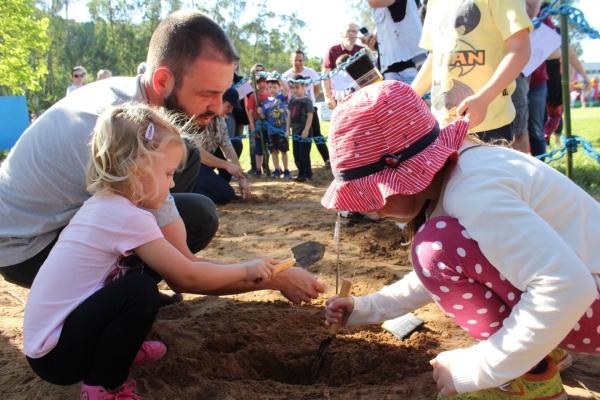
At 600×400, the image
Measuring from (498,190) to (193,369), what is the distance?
1.30 m

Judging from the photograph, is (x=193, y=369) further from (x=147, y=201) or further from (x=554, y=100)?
(x=554, y=100)

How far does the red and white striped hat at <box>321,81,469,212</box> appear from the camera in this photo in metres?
1.44

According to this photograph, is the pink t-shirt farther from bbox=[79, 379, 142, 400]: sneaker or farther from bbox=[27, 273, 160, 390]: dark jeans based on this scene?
bbox=[79, 379, 142, 400]: sneaker

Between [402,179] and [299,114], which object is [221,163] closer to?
[299,114]

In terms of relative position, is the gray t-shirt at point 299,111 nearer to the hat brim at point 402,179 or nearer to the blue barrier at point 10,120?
the hat brim at point 402,179

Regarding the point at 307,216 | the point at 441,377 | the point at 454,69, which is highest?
the point at 454,69

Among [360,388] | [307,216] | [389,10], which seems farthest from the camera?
[307,216]

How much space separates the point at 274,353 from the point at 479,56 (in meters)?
1.73

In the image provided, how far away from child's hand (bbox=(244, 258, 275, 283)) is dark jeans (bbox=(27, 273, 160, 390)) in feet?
1.15

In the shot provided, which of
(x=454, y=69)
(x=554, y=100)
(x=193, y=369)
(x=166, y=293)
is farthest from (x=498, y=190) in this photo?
(x=554, y=100)

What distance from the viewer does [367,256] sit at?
11.2 ft

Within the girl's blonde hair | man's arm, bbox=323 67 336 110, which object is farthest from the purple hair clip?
man's arm, bbox=323 67 336 110

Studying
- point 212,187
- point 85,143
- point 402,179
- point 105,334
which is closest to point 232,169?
point 212,187

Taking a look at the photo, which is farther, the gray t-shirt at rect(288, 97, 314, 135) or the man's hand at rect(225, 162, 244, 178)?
the gray t-shirt at rect(288, 97, 314, 135)
